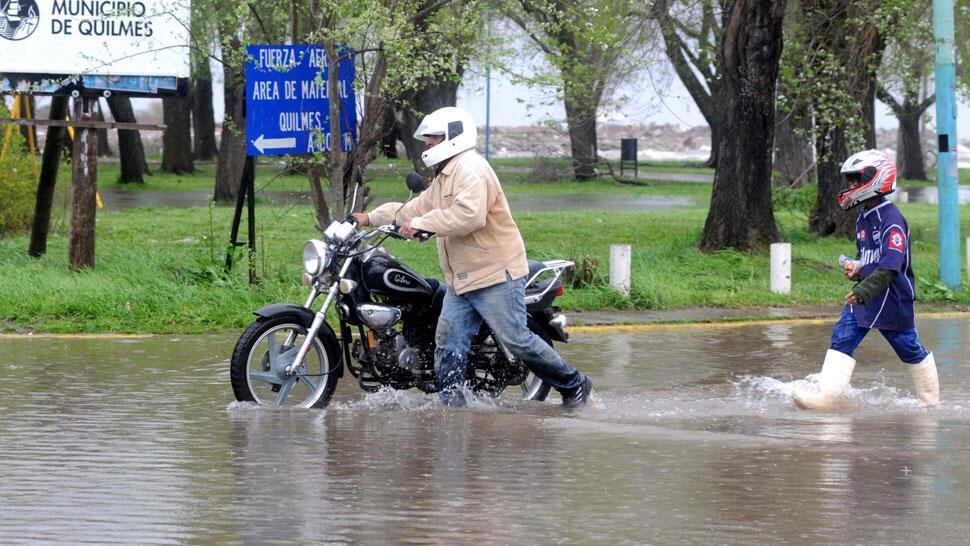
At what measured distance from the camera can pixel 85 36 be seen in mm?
14000

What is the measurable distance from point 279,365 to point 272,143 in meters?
5.31

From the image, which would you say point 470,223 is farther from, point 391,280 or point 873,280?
point 873,280

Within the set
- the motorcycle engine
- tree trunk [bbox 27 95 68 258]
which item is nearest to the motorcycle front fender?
the motorcycle engine

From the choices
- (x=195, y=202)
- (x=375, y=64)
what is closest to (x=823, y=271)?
(x=375, y=64)

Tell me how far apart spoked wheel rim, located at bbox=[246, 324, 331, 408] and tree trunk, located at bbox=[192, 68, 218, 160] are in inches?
1474

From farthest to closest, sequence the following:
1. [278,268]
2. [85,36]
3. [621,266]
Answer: [278,268]
[85,36]
[621,266]

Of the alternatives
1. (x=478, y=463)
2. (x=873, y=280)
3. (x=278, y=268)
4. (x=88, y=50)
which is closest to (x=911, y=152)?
(x=278, y=268)

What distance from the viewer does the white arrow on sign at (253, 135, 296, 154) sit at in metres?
13.0

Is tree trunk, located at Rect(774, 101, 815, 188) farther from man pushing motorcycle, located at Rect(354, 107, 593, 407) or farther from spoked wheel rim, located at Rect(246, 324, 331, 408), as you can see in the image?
spoked wheel rim, located at Rect(246, 324, 331, 408)

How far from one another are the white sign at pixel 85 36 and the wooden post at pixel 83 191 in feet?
1.63

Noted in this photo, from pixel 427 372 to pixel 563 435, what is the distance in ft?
3.60

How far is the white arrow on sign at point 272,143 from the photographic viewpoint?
512 inches

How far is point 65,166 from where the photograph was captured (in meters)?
21.3

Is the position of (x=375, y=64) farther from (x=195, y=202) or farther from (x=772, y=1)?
(x=195, y=202)
